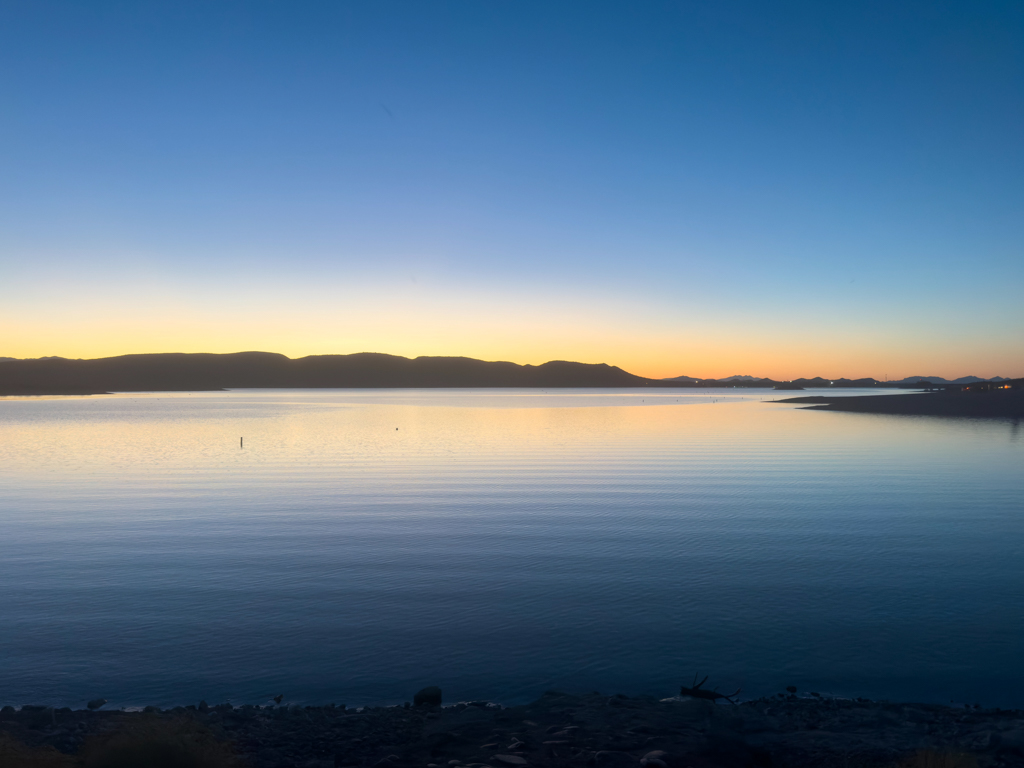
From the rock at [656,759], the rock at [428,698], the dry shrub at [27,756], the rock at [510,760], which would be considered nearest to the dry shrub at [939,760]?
the rock at [656,759]

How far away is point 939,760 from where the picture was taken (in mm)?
5988

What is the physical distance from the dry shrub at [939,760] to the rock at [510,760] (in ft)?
11.3

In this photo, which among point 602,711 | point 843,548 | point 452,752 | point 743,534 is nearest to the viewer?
point 452,752

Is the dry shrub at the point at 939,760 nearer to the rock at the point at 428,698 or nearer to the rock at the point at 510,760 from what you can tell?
the rock at the point at 510,760

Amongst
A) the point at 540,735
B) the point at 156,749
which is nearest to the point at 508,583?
the point at 540,735

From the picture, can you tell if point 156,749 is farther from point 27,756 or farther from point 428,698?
point 428,698

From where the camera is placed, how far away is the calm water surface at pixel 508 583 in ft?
30.3

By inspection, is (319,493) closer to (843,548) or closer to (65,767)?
(843,548)

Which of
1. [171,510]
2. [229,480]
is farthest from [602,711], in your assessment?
[229,480]

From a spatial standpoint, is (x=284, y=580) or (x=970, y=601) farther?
(x=284, y=580)

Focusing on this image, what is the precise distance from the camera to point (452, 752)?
6.91 m

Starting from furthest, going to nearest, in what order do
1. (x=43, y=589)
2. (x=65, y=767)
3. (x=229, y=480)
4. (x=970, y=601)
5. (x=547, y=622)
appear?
(x=229, y=480) < (x=43, y=589) < (x=970, y=601) < (x=547, y=622) < (x=65, y=767)

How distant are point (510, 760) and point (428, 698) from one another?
2.08 meters

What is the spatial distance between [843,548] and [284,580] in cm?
1261
